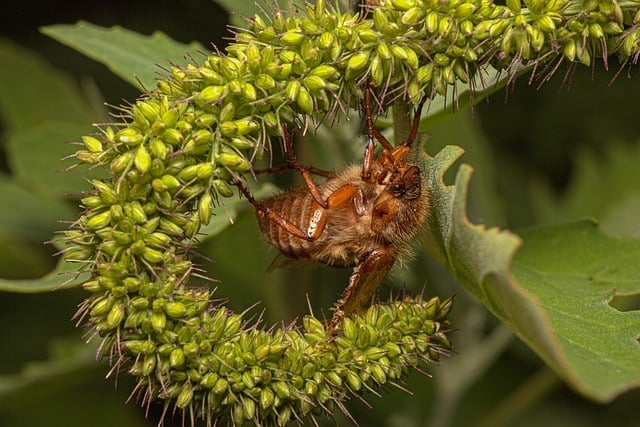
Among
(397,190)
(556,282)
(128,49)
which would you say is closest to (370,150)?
(397,190)

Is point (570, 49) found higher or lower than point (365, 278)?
higher

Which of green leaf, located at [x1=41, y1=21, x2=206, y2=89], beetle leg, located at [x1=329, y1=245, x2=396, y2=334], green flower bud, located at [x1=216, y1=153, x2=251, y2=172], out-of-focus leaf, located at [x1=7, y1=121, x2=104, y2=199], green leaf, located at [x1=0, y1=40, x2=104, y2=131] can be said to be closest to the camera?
green flower bud, located at [x1=216, y1=153, x2=251, y2=172]

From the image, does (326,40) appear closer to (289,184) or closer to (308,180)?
(308,180)

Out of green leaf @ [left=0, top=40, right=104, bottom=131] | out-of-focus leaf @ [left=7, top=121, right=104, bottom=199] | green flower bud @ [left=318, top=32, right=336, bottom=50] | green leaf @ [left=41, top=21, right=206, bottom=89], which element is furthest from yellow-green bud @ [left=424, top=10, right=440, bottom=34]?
green leaf @ [left=0, top=40, right=104, bottom=131]

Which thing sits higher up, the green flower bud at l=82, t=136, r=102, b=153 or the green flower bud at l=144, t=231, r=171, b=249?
the green flower bud at l=82, t=136, r=102, b=153

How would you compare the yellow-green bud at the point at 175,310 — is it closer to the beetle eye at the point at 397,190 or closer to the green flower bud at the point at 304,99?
the green flower bud at the point at 304,99

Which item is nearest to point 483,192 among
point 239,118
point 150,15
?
point 239,118

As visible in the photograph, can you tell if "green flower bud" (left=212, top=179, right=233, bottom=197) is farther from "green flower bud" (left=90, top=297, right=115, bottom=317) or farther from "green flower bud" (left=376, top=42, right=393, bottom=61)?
"green flower bud" (left=376, top=42, right=393, bottom=61)
